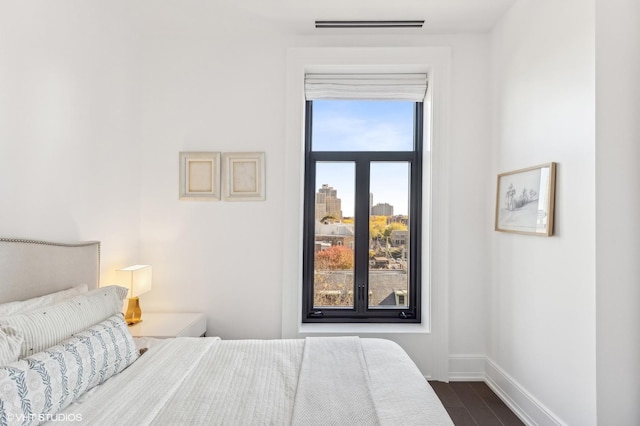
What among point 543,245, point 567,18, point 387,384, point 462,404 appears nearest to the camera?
point 387,384

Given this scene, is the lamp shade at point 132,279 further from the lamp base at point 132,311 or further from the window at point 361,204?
the window at point 361,204

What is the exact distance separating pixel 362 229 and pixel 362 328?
811mm

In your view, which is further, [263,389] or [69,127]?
[69,127]

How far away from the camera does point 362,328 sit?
9.01 ft

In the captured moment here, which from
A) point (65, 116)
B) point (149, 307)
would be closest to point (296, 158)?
point (65, 116)

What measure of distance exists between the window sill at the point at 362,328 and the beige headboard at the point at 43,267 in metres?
1.51

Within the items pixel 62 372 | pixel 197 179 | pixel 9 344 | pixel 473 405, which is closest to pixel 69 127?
pixel 197 179

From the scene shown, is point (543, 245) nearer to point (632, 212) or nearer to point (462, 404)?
→ point (632, 212)

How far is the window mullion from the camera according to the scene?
2967mm

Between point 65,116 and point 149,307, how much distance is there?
151cm

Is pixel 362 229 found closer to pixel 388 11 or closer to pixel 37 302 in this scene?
pixel 388 11

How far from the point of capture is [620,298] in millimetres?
1638

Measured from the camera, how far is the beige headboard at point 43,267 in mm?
1519

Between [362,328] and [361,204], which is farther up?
[361,204]
